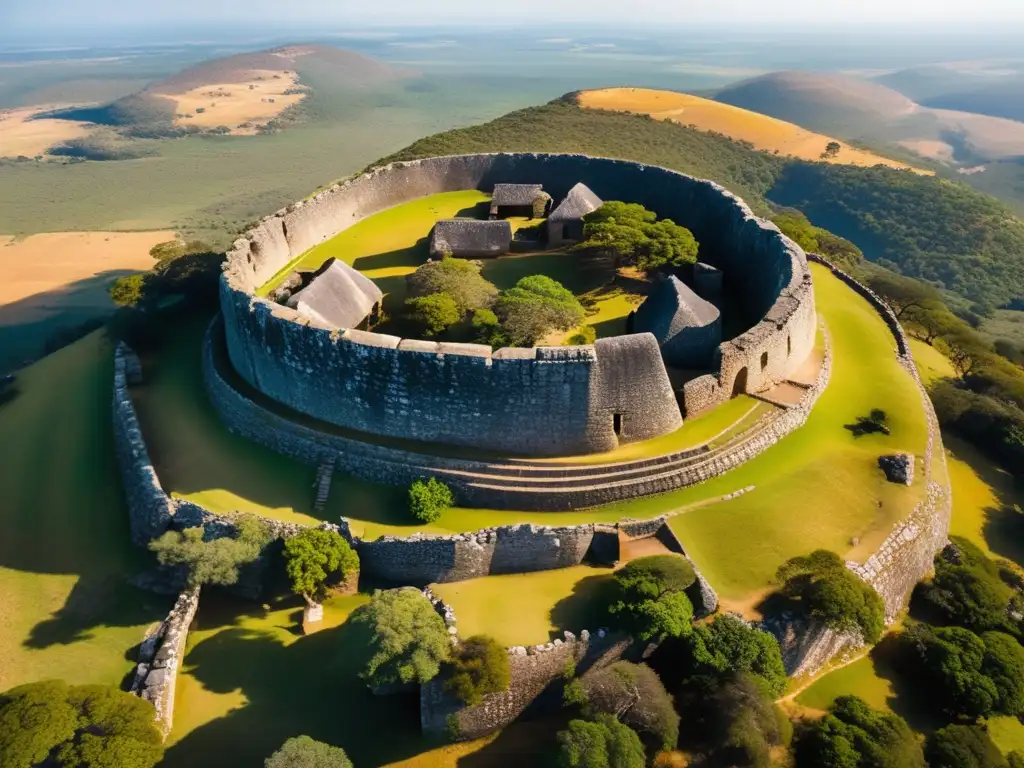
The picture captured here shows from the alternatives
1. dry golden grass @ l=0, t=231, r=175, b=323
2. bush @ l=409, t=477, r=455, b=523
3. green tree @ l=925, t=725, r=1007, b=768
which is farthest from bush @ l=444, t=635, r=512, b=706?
dry golden grass @ l=0, t=231, r=175, b=323

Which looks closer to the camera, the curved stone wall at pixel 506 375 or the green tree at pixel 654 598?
the green tree at pixel 654 598

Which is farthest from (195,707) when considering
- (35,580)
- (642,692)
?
(642,692)

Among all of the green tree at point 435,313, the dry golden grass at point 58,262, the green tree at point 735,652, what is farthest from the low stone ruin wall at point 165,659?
the dry golden grass at point 58,262

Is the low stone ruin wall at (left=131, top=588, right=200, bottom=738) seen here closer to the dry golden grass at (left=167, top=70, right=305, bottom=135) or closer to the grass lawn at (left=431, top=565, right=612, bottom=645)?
the grass lawn at (left=431, top=565, right=612, bottom=645)

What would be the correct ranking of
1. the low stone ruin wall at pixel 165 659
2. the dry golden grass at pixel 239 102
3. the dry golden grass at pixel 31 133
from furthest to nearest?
the dry golden grass at pixel 239 102 < the dry golden grass at pixel 31 133 < the low stone ruin wall at pixel 165 659

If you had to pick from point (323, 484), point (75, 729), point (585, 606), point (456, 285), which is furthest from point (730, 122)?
point (75, 729)

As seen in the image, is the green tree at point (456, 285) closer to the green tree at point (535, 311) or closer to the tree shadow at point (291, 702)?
the green tree at point (535, 311)
